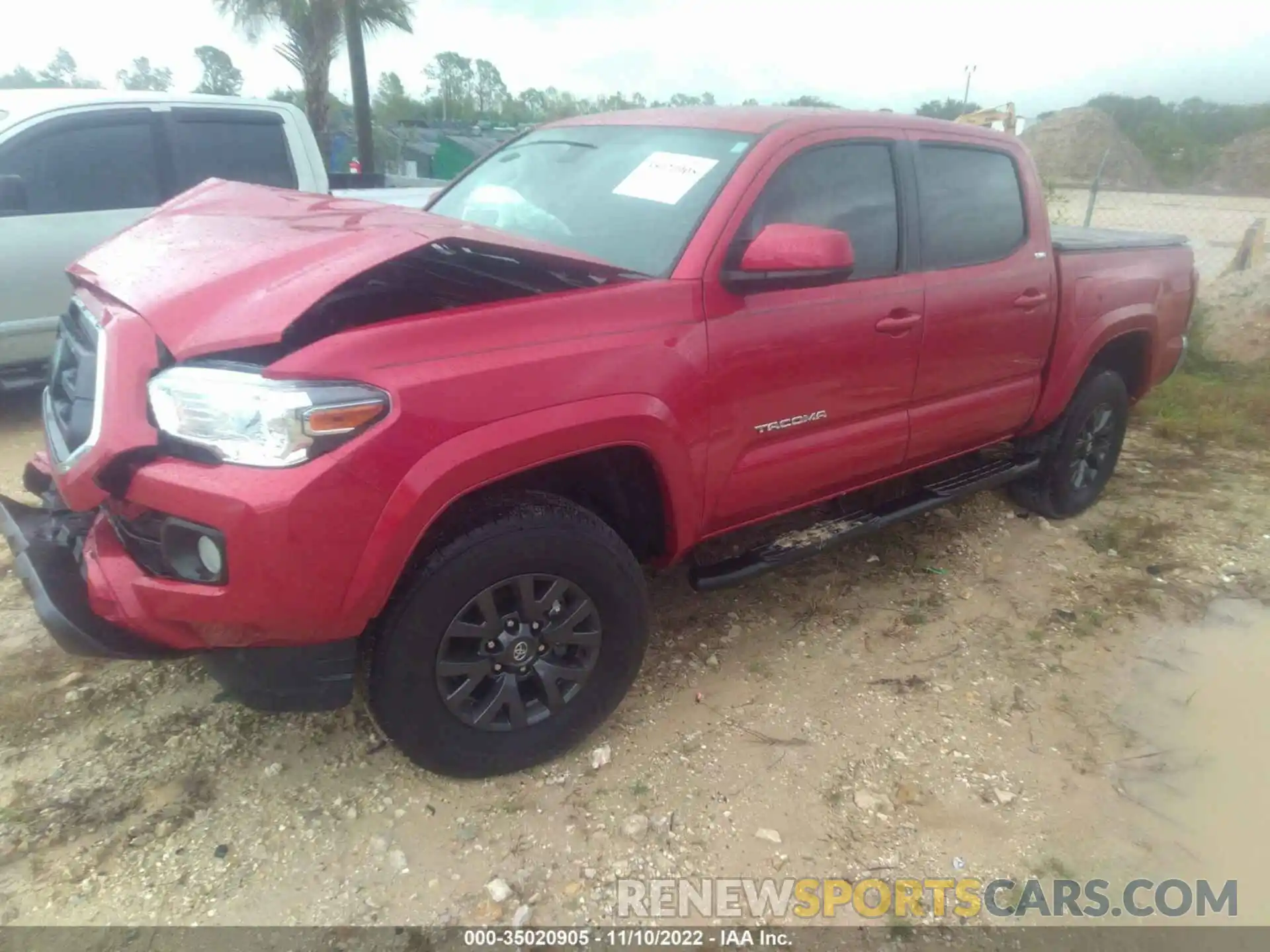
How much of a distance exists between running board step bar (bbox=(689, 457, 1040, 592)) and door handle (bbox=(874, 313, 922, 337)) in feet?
2.39

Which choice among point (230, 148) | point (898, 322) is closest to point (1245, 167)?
point (230, 148)

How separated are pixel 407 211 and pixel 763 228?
110cm

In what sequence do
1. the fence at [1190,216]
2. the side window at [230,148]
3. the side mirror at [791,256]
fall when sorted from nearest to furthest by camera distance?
the side mirror at [791,256] < the side window at [230,148] < the fence at [1190,216]

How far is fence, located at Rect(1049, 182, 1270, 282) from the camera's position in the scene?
30.6 feet

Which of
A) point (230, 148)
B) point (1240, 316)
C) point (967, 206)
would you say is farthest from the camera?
point (1240, 316)

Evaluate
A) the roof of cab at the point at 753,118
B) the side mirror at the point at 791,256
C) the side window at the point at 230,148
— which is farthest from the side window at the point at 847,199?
the side window at the point at 230,148

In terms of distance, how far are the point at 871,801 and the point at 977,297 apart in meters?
1.96

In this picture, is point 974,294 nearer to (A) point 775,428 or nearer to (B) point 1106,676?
(A) point 775,428

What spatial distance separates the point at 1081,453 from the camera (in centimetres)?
447

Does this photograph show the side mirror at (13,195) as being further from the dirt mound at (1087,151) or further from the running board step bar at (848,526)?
the dirt mound at (1087,151)

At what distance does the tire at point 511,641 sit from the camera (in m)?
2.28

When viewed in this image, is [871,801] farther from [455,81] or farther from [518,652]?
[455,81]

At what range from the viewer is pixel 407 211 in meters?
2.78

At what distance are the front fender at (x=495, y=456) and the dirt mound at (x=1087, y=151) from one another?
29.1 m
